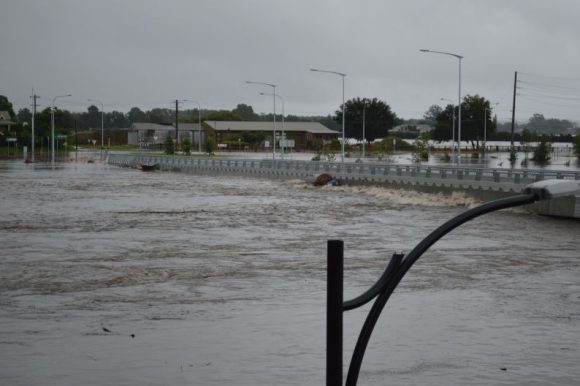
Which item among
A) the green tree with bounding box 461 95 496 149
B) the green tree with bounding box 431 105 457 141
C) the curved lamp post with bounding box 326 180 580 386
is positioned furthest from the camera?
the green tree with bounding box 431 105 457 141

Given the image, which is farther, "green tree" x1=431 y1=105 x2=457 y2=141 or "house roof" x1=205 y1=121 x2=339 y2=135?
"house roof" x1=205 y1=121 x2=339 y2=135

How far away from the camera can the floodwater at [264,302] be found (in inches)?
452

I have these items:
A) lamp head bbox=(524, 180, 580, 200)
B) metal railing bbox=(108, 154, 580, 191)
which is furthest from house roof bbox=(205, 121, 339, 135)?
lamp head bbox=(524, 180, 580, 200)

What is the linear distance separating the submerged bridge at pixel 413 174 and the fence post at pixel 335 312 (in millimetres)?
20700

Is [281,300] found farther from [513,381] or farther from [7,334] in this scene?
[513,381]

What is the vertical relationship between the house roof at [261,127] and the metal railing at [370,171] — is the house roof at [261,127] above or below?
above

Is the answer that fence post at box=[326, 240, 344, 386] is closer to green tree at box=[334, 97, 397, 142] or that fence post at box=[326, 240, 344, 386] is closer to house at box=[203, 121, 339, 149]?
green tree at box=[334, 97, 397, 142]

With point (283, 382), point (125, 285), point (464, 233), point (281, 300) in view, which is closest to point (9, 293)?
point (125, 285)

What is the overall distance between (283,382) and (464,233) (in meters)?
21.1

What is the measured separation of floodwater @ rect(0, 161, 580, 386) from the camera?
11.5m

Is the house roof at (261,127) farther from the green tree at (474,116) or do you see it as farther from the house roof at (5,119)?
the house roof at (5,119)

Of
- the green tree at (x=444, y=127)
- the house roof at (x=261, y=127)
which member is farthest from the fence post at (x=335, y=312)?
the house roof at (x=261, y=127)

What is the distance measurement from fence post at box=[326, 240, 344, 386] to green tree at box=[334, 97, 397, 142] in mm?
168196

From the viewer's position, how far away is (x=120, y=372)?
11086 mm
